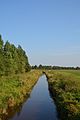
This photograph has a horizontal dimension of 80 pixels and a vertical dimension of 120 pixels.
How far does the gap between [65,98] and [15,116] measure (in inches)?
218

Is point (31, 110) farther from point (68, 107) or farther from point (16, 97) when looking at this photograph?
point (68, 107)

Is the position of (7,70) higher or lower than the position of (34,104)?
higher

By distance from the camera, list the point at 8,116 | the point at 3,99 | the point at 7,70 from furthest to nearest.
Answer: the point at 7,70, the point at 3,99, the point at 8,116

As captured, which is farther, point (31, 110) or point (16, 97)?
point (16, 97)

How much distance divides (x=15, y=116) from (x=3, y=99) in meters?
3.02

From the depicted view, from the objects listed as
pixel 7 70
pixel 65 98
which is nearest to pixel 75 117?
pixel 65 98

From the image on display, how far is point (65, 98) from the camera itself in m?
30.7

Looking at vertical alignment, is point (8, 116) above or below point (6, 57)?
below

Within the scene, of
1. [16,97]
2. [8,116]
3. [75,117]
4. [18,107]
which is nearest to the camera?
[75,117]

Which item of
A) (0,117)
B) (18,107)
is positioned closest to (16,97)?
(18,107)

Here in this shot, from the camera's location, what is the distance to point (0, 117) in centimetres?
2516

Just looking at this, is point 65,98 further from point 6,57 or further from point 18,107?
point 6,57

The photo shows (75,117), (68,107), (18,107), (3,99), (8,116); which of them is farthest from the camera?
(18,107)

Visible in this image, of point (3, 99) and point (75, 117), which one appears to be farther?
point (3, 99)
